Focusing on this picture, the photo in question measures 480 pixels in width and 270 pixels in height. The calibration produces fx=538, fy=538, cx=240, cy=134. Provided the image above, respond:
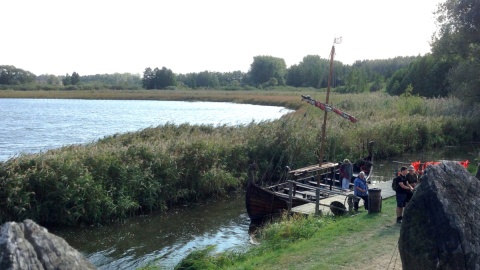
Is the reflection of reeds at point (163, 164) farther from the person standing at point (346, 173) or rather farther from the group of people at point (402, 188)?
the group of people at point (402, 188)

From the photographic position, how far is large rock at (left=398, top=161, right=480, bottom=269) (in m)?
7.54

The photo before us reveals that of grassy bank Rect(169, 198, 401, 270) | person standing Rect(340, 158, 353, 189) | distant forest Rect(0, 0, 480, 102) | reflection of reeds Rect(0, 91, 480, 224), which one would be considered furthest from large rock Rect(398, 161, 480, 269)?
distant forest Rect(0, 0, 480, 102)

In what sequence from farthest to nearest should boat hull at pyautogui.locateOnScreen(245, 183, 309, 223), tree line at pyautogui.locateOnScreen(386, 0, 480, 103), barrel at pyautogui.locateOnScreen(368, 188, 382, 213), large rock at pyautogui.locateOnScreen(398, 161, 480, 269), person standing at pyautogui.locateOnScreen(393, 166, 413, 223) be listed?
1. tree line at pyautogui.locateOnScreen(386, 0, 480, 103)
2. boat hull at pyautogui.locateOnScreen(245, 183, 309, 223)
3. barrel at pyautogui.locateOnScreen(368, 188, 382, 213)
4. person standing at pyautogui.locateOnScreen(393, 166, 413, 223)
5. large rock at pyautogui.locateOnScreen(398, 161, 480, 269)

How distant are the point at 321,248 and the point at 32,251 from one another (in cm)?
1023

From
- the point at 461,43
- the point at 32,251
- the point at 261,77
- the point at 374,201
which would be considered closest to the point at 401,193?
the point at 374,201

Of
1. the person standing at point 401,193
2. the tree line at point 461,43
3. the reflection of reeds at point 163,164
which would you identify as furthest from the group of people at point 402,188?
the tree line at point 461,43

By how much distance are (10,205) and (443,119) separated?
37493mm

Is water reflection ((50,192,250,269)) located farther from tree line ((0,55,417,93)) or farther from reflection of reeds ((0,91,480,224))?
tree line ((0,55,417,93))

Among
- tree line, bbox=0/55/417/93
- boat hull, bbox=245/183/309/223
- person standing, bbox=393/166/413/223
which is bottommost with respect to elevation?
boat hull, bbox=245/183/309/223

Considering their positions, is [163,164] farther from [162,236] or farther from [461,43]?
[461,43]

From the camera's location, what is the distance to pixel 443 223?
25.1 feet

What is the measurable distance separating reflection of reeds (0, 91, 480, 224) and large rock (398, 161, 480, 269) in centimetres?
1365

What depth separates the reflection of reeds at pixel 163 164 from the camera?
18766 millimetres

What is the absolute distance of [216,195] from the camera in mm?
24453
